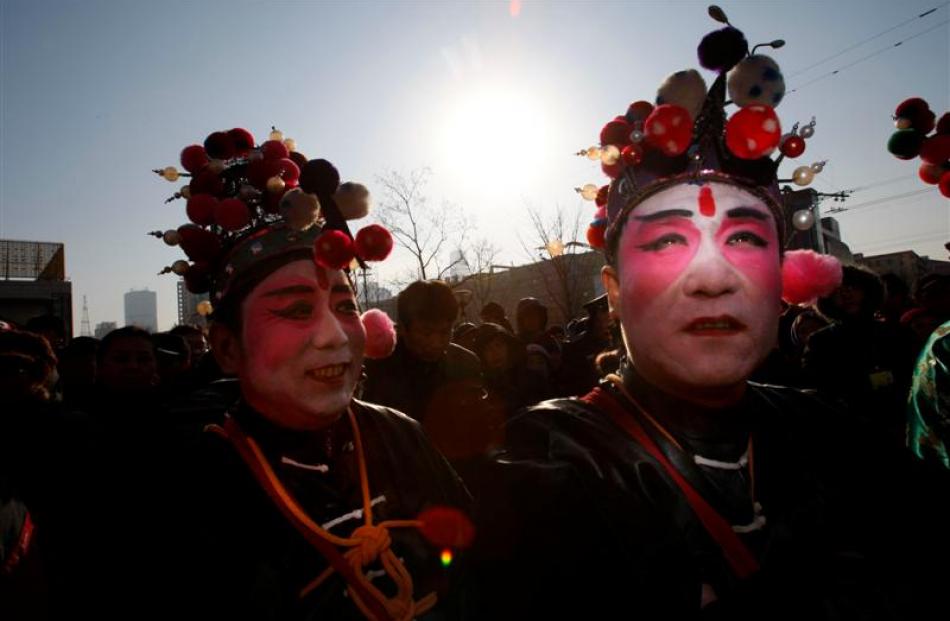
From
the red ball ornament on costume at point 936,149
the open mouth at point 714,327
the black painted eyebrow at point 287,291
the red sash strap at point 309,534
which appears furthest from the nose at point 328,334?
the red ball ornament on costume at point 936,149

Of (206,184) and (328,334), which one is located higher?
(206,184)

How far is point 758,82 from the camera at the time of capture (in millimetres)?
1836

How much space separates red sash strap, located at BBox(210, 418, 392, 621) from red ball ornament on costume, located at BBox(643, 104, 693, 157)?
1710 millimetres

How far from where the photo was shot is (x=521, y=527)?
1.59 meters

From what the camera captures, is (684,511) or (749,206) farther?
(749,206)

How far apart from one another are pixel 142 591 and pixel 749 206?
2.28 metres

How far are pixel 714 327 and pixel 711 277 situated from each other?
0.52 ft

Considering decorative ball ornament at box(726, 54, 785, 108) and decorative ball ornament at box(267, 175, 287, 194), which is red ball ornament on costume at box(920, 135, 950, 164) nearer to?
decorative ball ornament at box(726, 54, 785, 108)

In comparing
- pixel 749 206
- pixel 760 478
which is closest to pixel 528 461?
pixel 760 478

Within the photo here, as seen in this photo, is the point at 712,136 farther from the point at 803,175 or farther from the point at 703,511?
the point at 703,511

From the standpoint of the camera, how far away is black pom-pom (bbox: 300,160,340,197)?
2.08 meters

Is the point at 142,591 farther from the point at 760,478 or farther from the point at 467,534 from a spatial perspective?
the point at 760,478

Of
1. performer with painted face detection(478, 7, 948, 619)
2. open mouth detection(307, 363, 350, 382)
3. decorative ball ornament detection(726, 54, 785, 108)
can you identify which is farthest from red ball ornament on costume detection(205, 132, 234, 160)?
decorative ball ornament detection(726, 54, 785, 108)

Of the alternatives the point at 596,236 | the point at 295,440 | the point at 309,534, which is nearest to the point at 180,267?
the point at 295,440
